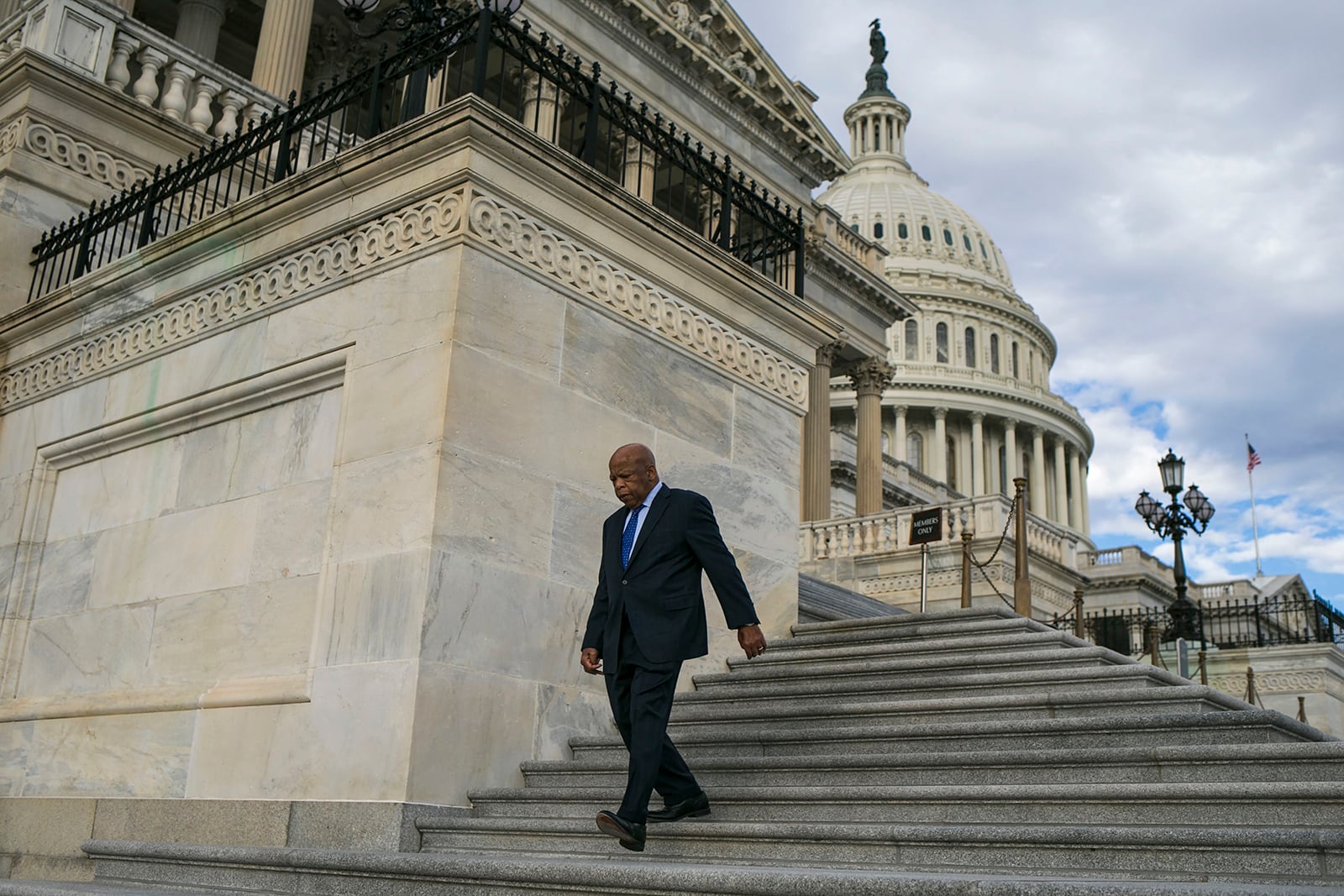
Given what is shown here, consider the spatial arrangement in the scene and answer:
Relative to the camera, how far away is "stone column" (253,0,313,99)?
21703 millimetres

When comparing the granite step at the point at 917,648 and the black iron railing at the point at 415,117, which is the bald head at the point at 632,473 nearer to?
the granite step at the point at 917,648

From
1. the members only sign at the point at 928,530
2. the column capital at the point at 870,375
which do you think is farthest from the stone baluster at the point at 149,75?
the column capital at the point at 870,375

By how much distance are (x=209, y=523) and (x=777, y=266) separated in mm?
5115

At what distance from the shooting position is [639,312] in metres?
8.76

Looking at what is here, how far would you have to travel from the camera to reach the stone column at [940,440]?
99.1m

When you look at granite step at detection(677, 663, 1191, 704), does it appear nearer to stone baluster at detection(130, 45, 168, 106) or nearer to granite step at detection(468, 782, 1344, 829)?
granite step at detection(468, 782, 1344, 829)

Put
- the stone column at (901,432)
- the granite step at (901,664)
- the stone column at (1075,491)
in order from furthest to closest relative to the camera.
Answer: the stone column at (1075,491), the stone column at (901,432), the granite step at (901,664)

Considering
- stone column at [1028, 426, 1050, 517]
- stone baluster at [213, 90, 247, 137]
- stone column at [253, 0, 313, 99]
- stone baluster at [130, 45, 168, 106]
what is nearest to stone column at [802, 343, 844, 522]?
stone column at [253, 0, 313, 99]

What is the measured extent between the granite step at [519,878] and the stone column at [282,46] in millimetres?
17143

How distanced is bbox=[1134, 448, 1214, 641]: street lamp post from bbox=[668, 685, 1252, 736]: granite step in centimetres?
1759

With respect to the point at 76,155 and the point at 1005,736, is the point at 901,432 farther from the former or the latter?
the point at 1005,736

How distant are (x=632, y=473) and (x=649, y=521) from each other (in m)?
0.26

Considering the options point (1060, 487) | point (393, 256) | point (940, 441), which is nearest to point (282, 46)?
point (393, 256)

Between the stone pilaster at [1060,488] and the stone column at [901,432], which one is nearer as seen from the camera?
Answer: the stone column at [901,432]
